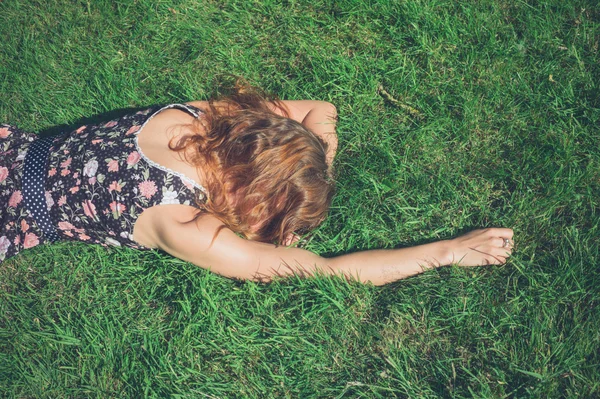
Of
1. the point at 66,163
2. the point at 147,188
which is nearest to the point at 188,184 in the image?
the point at 147,188

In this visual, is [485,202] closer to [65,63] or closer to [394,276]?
[394,276]

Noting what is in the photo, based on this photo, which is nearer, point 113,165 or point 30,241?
point 113,165

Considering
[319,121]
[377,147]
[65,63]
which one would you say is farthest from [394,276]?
[65,63]

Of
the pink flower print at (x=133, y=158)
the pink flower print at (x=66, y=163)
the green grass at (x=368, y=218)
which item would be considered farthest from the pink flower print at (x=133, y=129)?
the green grass at (x=368, y=218)

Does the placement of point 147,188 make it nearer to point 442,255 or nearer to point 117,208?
point 117,208

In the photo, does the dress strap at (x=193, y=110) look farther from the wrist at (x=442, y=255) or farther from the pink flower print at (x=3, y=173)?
the wrist at (x=442, y=255)

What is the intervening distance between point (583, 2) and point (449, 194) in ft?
5.45

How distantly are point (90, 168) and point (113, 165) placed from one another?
0.17 metres

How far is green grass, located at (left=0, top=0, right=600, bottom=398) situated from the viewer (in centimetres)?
250

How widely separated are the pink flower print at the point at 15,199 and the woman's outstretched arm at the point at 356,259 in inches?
37.5

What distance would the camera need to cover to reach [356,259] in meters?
2.71

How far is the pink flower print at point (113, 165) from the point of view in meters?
2.62

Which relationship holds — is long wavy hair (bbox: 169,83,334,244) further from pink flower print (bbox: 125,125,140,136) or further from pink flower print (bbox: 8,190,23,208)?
pink flower print (bbox: 8,190,23,208)

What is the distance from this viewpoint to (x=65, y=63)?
3693 mm
